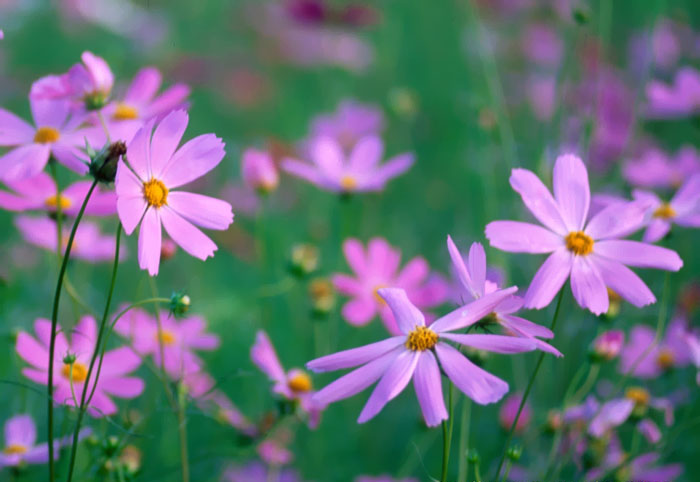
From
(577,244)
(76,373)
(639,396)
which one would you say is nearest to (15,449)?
(76,373)

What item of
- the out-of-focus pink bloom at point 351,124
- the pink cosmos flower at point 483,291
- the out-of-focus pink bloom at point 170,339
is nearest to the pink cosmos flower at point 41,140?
the out-of-focus pink bloom at point 170,339

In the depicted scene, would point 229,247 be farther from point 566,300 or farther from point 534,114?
point 534,114

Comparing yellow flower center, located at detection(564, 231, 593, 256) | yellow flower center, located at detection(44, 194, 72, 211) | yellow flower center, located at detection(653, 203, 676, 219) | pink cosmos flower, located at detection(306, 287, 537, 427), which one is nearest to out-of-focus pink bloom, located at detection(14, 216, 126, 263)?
yellow flower center, located at detection(44, 194, 72, 211)

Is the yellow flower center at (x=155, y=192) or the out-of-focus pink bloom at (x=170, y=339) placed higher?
the out-of-focus pink bloom at (x=170, y=339)

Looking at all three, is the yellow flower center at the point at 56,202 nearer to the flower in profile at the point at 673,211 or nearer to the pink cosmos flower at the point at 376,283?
the pink cosmos flower at the point at 376,283

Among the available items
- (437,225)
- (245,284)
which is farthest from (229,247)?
(437,225)
